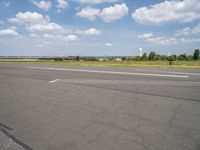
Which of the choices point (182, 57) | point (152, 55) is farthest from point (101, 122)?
point (152, 55)

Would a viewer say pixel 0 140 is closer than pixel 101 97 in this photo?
Yes

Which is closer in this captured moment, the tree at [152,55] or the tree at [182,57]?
the tree at [152,55]

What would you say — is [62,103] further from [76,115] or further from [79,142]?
[79,142]

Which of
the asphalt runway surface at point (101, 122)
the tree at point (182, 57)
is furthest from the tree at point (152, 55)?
the asphalt runway surface at point (101, 122)

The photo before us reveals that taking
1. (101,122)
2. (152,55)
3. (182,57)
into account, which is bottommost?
(101,122)

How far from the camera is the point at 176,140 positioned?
9.98ft

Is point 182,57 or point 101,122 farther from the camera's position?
point 182,57

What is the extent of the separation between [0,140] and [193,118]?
401 centimetres

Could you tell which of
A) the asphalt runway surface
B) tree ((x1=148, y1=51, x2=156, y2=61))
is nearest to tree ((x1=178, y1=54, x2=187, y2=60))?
tree ((x1=148, y1=51, x2=156, y2=61))

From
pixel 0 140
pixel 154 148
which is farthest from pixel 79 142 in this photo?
pixel 0 140

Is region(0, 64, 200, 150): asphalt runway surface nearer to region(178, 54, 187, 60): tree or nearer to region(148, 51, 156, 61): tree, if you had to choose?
region(148, 51, 156, 61): tree

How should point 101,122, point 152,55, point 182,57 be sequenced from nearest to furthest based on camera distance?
point 101,122
point 182,57
point 152,55

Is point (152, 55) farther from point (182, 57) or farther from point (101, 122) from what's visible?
point (101, 122)

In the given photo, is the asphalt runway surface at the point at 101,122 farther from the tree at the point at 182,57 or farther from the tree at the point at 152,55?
the tree at the point at 182,57
